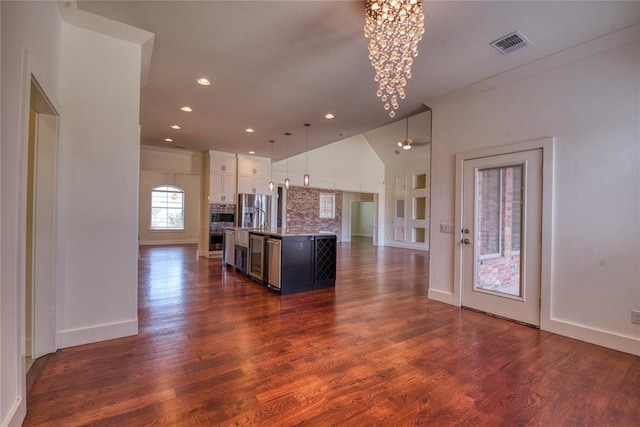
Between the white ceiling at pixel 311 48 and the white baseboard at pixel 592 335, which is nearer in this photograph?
the white ceiling at pixel 311 48

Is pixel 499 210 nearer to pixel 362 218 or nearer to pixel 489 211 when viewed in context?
pixel 489 211

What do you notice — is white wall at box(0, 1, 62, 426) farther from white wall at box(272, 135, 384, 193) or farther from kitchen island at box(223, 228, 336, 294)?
white wall at box(272, 135, 384, 193)

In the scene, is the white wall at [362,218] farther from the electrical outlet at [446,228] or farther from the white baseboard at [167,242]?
the electrical outlet at [446,228]

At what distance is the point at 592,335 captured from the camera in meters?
2.77

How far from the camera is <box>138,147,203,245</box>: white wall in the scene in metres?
8.51

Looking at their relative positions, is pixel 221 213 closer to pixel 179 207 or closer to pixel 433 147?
pixel 179 207

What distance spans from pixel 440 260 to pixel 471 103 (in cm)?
211

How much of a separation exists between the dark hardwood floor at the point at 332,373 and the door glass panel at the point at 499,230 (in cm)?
46

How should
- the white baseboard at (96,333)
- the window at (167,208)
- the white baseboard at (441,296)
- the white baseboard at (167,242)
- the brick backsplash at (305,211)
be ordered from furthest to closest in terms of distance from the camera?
the brick backsplash at (305,211)
the window at (167,208)
the white baseboard at (167,242)
the white baseboard at (441,296)
the white baseboard at (96,333)

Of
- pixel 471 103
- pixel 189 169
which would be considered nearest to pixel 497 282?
pixel 471 103

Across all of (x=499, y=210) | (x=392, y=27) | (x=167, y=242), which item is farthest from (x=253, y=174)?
(x=392, y=27)

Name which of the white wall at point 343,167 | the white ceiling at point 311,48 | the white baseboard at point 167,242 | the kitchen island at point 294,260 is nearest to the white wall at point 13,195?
the white ceiling at point 311,48

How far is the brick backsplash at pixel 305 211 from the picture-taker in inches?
448

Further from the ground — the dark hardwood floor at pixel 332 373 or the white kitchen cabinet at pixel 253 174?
the white kitchen cabinet at pixel 253 174
